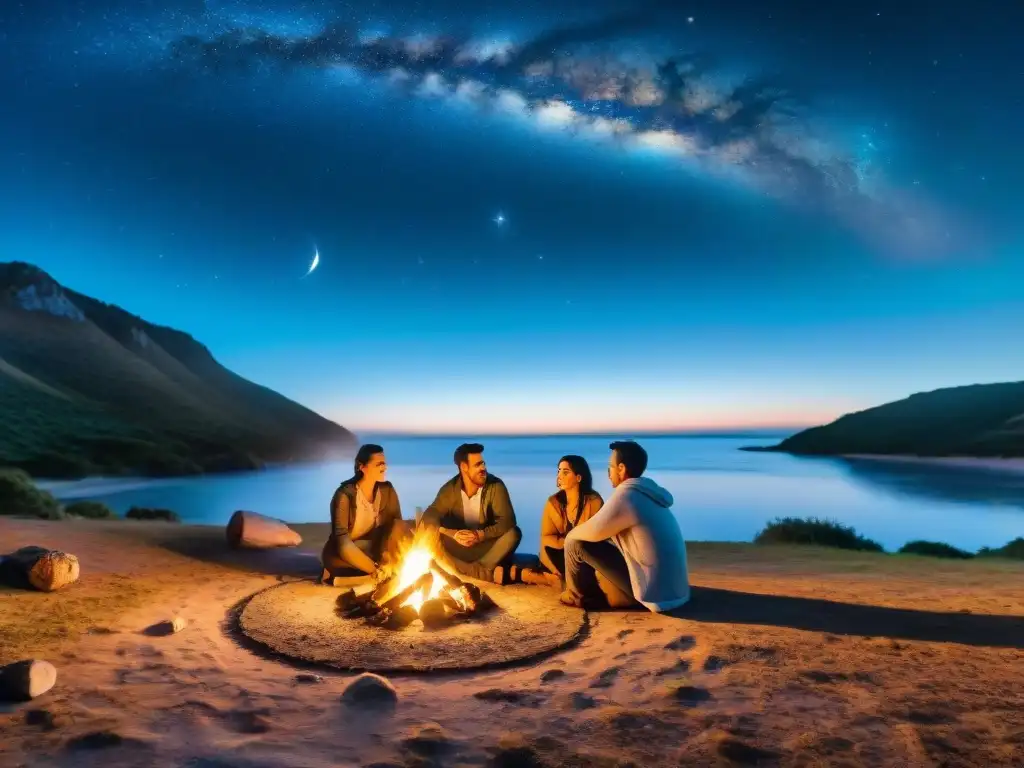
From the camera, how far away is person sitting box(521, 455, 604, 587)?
712cm

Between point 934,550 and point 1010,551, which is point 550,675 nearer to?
point 934,550

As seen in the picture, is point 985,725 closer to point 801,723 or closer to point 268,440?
point 801,723

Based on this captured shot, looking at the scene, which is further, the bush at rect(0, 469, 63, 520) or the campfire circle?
the bush at rect(0, 469, 63, 520)

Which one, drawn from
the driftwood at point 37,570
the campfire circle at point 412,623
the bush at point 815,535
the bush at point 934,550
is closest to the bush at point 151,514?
the driftwood at point 37,570

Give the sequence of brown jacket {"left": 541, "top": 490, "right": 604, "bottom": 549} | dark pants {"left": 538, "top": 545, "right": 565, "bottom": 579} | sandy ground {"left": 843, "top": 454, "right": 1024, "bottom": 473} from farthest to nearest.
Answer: sandy ground {"left": 843, "top": 454, "right": 1024, "bottom": 473}, dark pants {"left": 538, "top": 545, "right": 565, "bottom": 579}, brown jacket {"left": 541, "top": 490, "right": 604, "bottom": 549}

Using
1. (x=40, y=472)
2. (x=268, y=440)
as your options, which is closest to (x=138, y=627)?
(x=40, y=472)

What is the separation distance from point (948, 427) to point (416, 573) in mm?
86707

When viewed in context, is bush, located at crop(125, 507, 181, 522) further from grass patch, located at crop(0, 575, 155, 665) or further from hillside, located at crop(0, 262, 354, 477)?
hillside, located at crop(0, 262, 354, 477)

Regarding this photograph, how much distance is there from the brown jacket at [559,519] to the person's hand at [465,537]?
0.91 m

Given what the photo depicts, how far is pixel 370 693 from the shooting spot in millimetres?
4164

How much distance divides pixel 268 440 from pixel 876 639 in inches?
4769

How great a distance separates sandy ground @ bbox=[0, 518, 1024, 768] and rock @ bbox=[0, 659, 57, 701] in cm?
14

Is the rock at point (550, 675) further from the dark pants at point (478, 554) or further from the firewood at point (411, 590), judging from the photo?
the dark pants at point (478, 554)

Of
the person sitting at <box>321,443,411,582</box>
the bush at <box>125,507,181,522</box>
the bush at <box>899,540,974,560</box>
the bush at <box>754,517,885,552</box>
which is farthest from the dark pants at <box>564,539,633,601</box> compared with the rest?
the bush at <box>125,507,181,522</box>
